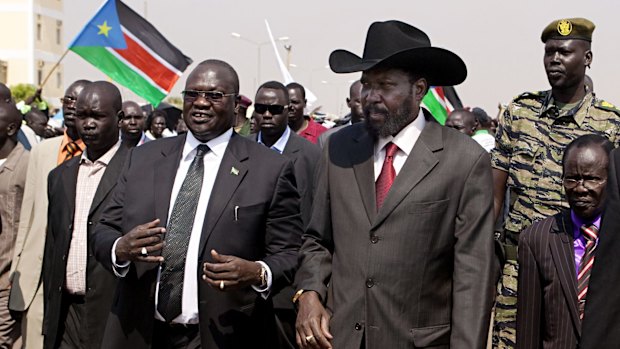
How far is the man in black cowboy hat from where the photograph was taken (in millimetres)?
4137

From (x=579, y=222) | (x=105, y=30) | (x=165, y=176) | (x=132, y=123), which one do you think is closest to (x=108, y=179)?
(x=165, y=176)

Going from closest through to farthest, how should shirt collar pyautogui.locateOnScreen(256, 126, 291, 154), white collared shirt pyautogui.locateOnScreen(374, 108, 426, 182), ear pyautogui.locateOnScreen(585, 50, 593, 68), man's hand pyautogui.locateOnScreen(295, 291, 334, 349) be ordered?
man's hand pyautogui.locateOnScreen(295, 291, 334, 349) < white collared shirt pyautogui.locateOnScreen(374, 108, 426, 182) < ear pyautogui.locateOnScreen(585, 50, 593, 68) < shirt collar pyautogui.locateOnScreen(256, 126, 291, 154)

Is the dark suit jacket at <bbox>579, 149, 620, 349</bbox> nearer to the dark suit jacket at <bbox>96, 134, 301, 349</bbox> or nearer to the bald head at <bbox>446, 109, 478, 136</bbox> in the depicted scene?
the dark suit jacket at <bbox>96, 134, 301, 349</bbox>

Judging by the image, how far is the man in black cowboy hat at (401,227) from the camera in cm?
414

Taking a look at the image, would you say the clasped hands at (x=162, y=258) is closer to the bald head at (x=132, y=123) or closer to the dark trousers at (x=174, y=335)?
the dark trousers at (x=174, y=335)

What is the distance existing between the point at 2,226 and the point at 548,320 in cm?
414

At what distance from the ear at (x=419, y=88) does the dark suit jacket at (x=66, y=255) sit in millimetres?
2366

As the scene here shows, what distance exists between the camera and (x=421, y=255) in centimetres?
414

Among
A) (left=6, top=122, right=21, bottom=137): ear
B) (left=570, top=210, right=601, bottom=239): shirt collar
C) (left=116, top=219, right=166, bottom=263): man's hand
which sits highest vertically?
(left=6, top=122, right=21, bottom=137): ear

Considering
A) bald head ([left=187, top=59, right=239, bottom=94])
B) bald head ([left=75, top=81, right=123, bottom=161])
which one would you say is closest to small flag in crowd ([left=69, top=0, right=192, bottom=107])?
bald head ([left=75, top=81, right=123, bottom=161])

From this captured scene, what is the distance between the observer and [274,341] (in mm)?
5441

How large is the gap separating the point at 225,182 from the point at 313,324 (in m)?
1.17

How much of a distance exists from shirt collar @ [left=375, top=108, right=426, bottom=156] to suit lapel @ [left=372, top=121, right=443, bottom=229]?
0.16ft

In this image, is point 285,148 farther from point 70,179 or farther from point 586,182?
point 586,182
